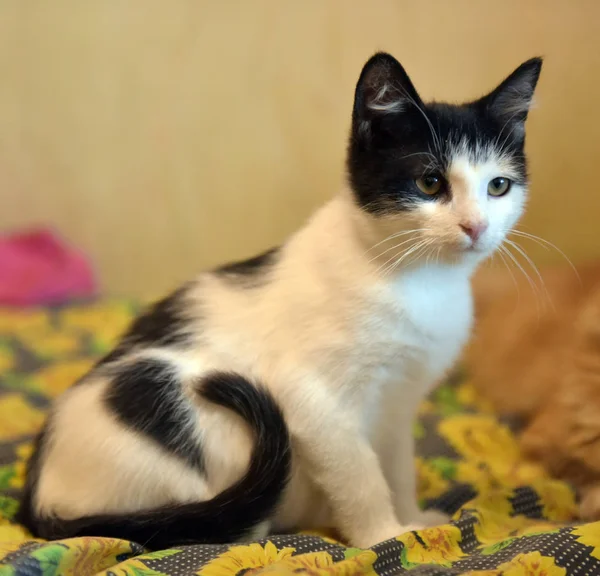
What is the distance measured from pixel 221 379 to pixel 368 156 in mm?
385

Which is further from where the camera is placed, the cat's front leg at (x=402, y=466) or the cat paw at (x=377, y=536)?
the cat's front leg at (x=402, y=466)

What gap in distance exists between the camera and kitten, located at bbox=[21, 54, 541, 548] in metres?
0.89

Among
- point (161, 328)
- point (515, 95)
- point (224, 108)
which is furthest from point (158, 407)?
point (224, 108)

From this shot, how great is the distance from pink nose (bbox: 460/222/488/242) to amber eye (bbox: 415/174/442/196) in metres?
0.07

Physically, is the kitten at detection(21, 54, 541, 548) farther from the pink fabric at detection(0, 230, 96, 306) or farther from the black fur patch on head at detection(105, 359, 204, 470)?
the pink fabric at detection(0, 230, 96, 306)

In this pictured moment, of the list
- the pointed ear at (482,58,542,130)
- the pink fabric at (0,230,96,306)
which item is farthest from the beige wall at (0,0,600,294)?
the pointed ear at (482,58,542,130)

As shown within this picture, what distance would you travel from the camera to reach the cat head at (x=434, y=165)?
0.87 m

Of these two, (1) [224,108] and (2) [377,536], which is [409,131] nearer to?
(2) [377,536]

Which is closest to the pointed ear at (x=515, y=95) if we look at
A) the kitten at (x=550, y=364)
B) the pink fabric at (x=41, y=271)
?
the kitten at (x=550, y=364)

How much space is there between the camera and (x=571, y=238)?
1899 mm

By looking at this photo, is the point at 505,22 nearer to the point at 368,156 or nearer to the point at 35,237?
the point at 368,156

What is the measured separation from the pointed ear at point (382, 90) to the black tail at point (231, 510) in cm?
43

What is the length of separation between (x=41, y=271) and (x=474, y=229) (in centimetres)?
176

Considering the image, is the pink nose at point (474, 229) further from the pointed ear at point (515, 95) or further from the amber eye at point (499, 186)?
the pointed ear at point (515, 95)
